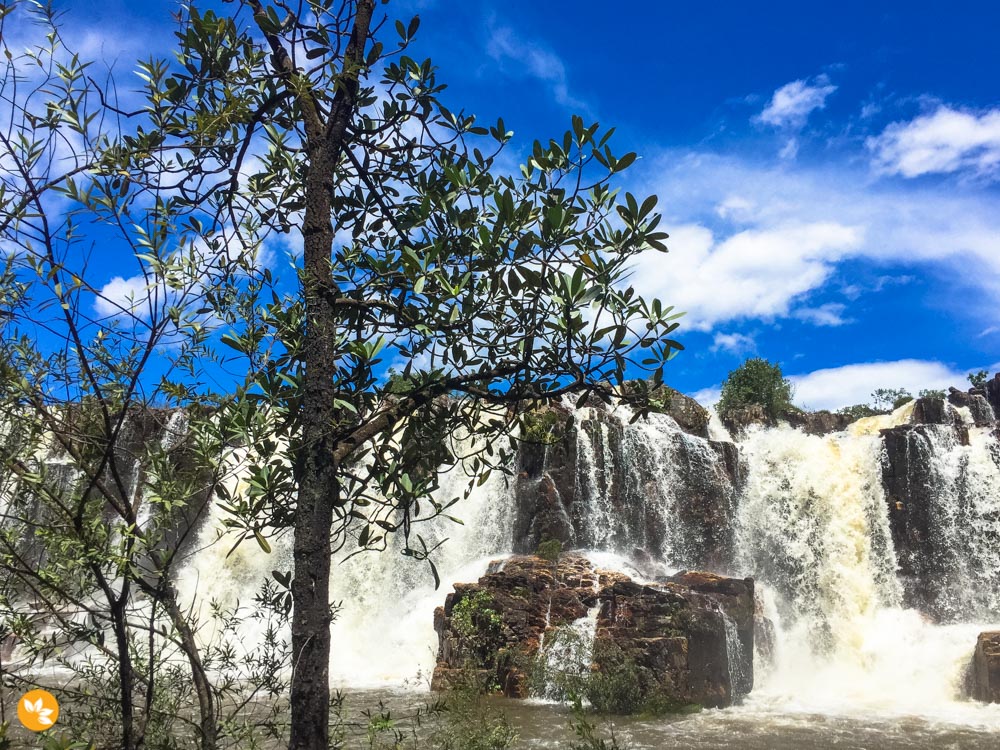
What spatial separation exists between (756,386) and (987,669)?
1083 inches

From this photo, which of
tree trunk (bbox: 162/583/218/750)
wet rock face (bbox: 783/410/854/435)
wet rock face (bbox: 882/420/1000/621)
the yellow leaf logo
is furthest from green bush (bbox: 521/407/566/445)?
wet rock face (bbox: 783/410/854/435)

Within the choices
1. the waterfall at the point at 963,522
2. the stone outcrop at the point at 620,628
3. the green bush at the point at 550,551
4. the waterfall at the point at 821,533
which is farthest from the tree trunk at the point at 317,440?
the waterfall at the point at 963,522

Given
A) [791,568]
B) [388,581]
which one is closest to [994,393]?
[791,568]

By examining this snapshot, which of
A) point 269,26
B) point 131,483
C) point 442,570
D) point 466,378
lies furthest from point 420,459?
point 131,483

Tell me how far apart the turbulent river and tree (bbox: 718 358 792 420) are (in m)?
15.1

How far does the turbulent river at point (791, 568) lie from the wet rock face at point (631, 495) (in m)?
0.07

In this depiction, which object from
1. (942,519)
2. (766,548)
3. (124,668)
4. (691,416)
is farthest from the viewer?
(691,416)

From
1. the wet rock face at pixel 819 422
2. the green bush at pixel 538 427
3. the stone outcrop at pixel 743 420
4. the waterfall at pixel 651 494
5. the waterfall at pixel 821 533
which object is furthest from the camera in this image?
the wet rock face at pixel 819 422

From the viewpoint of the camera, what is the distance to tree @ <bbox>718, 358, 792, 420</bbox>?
43344 mm

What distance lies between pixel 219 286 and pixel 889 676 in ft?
73.7

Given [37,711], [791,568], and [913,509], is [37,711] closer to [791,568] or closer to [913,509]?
[791,568]

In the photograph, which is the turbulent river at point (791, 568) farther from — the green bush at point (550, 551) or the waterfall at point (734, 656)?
the green bush at point (550, 551)

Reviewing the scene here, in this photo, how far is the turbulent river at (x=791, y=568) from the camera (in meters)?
20.0

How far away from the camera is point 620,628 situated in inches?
673
